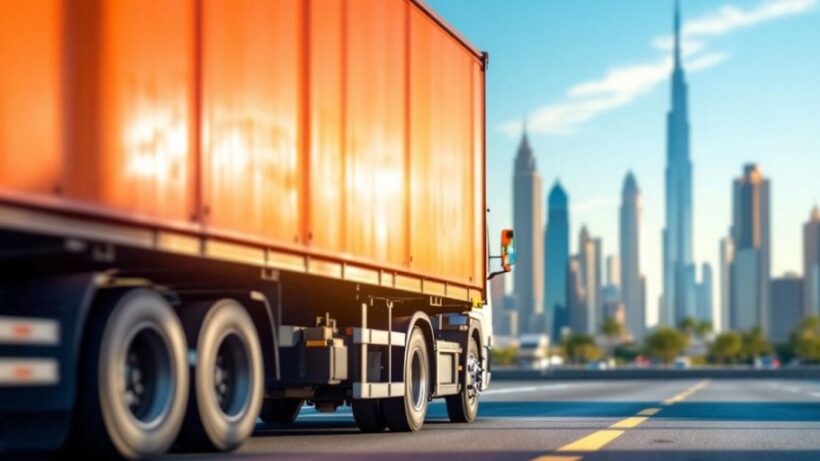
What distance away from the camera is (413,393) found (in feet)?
49.0

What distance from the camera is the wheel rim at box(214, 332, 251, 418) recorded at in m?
10.6

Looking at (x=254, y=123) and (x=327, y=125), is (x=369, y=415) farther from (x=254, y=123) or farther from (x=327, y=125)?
(x=254, y=123)

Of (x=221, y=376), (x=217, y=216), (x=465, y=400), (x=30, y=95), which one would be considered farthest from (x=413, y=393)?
(x=30, y=95)

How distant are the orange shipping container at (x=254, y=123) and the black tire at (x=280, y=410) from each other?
2.42 m

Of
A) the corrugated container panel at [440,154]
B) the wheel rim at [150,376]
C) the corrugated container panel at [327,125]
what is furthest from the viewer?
the corrugated container panel at [440,154]

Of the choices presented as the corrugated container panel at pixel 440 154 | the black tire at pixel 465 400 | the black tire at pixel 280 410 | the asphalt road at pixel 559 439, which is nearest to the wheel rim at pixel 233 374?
the asphalt road at pixel 559 439

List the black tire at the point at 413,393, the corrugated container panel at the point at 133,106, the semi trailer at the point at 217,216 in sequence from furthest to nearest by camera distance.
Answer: the black tire at the point at 413,393
the corrugated container panel at the point at 133,106
the semi trailer at the point at 217,216

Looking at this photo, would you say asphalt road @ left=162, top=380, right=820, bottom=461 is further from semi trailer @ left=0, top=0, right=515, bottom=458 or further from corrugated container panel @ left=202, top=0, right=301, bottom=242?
corrugated container panel @ left=202, top=0, right=301, bottom=242

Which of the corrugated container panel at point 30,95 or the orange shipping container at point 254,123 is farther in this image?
the orange shipping container at point 254,123

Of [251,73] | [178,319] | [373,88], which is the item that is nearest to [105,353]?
[178,319]

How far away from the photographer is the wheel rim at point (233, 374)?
10617mm

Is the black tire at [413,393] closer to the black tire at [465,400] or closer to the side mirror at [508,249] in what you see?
the black tire at [465,400]

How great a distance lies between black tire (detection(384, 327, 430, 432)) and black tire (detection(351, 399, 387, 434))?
0.26 ft

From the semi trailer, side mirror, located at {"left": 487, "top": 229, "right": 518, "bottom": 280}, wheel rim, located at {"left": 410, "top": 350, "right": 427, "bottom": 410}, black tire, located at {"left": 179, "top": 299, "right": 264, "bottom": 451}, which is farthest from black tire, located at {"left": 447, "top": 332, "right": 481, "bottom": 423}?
black tire, located at {"left": 179, "top": 299, "right": 264, "bottom": 451}
